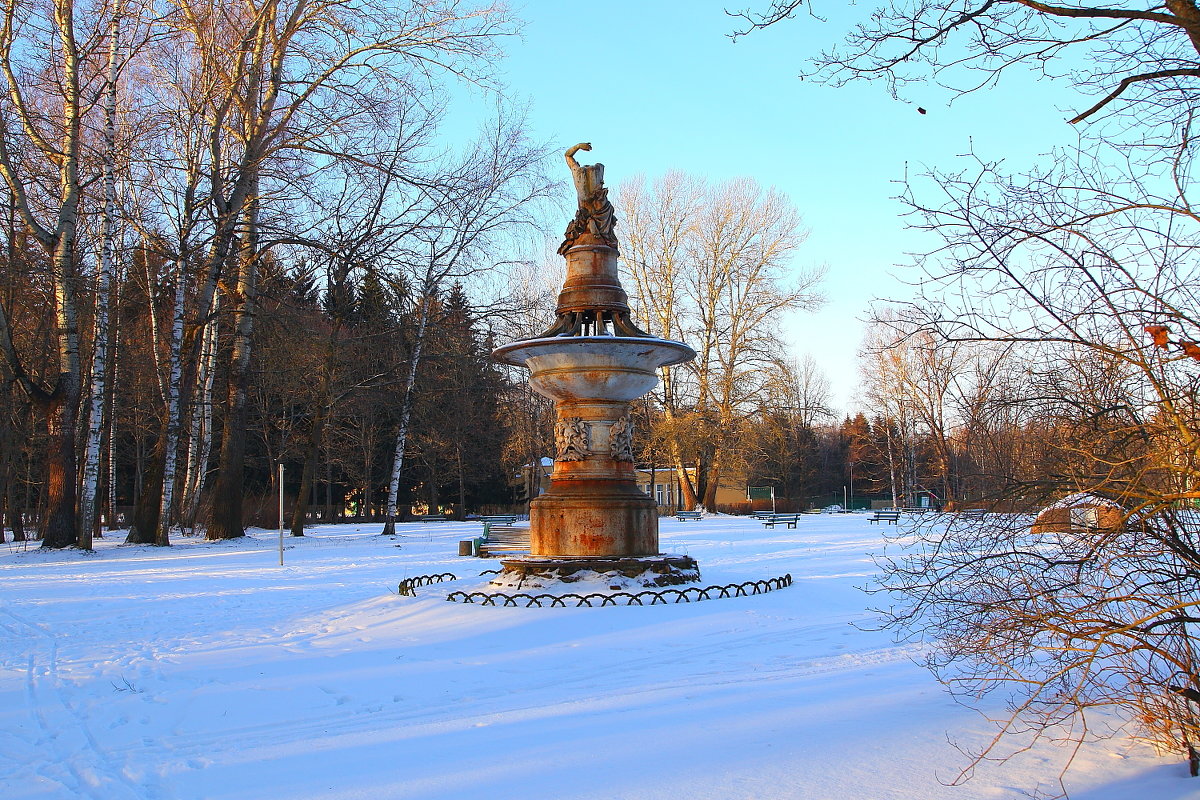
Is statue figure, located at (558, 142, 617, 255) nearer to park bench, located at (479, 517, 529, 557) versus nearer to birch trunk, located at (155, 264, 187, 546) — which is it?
park bench, located at (479, 517, 529, 557)

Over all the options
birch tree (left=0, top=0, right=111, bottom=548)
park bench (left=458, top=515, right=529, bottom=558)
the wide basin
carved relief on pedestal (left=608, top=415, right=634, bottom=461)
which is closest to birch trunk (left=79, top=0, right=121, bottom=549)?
birch tree (left=0, top=0, right=111, bottom=548)

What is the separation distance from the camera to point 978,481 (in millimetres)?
5012

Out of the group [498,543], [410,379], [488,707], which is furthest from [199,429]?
[488,707]

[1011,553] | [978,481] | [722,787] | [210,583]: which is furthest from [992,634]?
[210,583]

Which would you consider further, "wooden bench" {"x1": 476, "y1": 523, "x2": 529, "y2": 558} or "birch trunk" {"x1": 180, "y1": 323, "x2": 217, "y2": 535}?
"birch trunk" {"x1": 180, "y1": 323, "x2": 217, "y2": 535}

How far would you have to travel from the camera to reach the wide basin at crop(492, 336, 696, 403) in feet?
38.6

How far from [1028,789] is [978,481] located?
4.96 ft

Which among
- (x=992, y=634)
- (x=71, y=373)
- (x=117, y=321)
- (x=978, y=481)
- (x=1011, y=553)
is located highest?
(x=117, y=321)

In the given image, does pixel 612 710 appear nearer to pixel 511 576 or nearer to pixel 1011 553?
pixel 1011 553

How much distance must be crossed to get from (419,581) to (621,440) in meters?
3.49

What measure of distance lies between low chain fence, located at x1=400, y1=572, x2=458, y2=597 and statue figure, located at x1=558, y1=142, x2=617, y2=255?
4.83 meters

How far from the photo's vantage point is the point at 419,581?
1301 cm

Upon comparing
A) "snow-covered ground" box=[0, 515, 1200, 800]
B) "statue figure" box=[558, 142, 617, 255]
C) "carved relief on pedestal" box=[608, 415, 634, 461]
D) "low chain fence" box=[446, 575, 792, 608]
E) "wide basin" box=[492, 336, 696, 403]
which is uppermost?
"statue figure" box=[558, 142, 617, 255]

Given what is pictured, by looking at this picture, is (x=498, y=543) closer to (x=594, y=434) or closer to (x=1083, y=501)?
(x=594, y=434)
